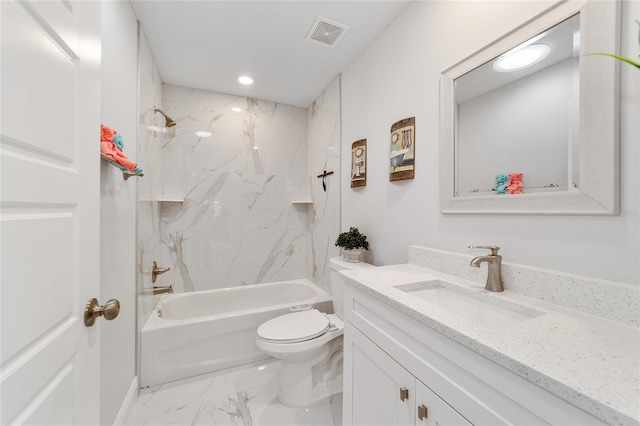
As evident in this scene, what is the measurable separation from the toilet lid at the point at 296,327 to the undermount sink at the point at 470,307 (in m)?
0.81

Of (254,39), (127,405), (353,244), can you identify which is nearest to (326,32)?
(254,39)

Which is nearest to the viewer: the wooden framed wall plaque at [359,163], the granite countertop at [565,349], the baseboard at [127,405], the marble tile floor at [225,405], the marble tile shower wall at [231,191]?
the granite countertop at [565,349]

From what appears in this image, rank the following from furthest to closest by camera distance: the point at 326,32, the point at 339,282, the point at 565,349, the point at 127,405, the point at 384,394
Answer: the point at 339,282, the point at 326,32, the point at 127,405, the point at 384,394, the point at 565,349

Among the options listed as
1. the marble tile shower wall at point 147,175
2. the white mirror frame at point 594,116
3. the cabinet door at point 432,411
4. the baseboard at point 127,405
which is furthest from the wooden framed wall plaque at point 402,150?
the baseboard at point 127,405

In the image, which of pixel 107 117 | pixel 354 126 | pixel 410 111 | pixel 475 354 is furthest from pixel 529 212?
pixel 107 117

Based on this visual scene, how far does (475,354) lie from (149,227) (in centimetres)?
223

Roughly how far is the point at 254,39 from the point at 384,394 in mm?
2254

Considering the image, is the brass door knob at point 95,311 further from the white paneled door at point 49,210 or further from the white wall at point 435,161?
the white wall at point 435,161

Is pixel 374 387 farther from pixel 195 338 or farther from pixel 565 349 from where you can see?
pixel 195 338

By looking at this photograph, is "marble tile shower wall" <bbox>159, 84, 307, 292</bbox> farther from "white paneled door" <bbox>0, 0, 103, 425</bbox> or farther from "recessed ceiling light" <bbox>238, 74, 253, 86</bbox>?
"white paneled door" <bbox>0, 0, 103, 425</bbox>

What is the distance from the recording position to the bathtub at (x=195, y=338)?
176 centimetres

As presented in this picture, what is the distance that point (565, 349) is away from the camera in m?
0.56

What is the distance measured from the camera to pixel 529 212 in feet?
2.97

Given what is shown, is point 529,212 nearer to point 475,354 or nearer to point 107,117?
point 475,354
